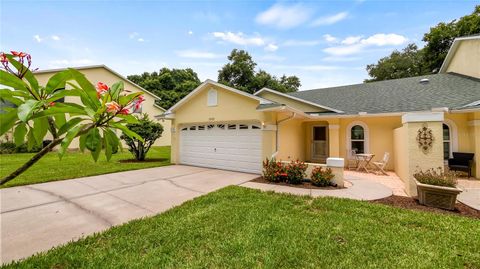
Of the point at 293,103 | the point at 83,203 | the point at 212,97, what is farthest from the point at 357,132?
the point at 83,203

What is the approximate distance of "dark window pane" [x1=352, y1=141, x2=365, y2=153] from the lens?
39.0 ft

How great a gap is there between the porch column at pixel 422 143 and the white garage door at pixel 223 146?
16.6ft

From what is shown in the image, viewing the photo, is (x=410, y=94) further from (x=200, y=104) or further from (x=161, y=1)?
(x=161, y=1)

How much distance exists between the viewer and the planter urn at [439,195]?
17.5 ft

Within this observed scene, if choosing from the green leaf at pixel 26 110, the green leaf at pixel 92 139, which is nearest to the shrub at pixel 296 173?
the green leaf at pixel 92 139

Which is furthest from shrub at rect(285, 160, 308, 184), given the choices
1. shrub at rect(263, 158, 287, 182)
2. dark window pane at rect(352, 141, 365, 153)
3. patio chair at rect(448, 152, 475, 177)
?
patio chair at rect(448, 152, 475, 177)

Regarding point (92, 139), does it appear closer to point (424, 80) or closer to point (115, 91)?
point (115, 91)

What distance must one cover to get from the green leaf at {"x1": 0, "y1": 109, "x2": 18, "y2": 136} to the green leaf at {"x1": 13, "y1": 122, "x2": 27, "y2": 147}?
0.14m

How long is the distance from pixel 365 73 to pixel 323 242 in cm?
3661

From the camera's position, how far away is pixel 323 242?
3.69 m

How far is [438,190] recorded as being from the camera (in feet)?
17.7

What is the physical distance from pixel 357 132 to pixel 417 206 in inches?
276

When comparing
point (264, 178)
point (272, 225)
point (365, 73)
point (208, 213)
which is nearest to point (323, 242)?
point (272, 225)

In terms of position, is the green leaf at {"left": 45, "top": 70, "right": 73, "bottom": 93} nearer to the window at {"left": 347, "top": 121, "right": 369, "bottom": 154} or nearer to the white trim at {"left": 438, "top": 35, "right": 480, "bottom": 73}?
the window at {"left": 347, "top": 121, "right": 369, "bottom": 154}
